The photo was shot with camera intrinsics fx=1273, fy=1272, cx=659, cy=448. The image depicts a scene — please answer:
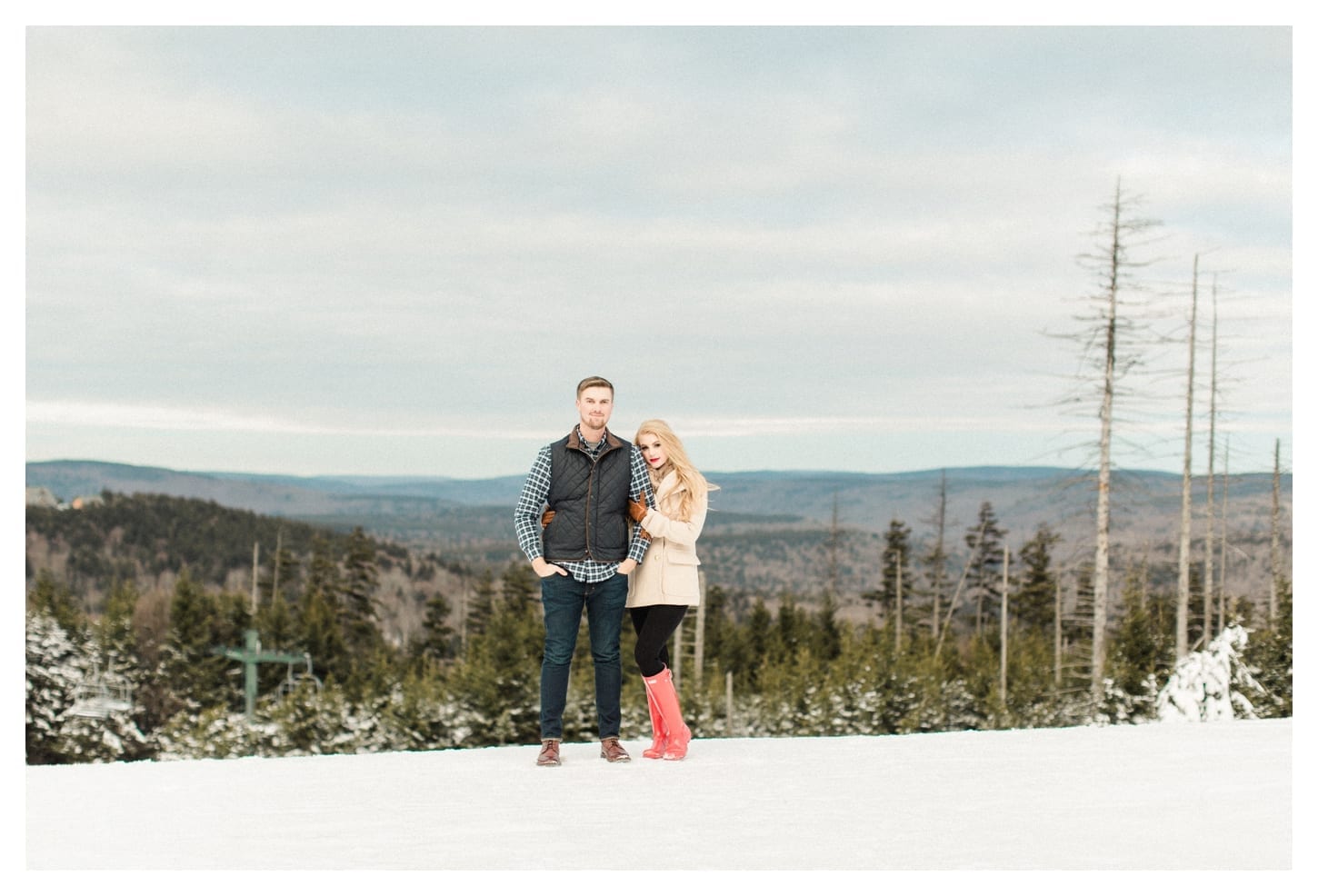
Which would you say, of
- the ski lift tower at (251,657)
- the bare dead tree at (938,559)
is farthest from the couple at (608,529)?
the bare dead tree at (938,559)

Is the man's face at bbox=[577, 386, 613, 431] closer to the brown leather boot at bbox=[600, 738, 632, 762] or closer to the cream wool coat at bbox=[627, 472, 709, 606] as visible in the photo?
the cream wool coat at bbox=[627, 472, 709, 606]

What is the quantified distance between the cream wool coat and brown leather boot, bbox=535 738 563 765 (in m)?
1.11

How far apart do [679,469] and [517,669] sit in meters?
39.9

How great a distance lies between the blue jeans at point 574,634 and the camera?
8055mm

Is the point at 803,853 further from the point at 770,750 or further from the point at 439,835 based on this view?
the point at 770,750

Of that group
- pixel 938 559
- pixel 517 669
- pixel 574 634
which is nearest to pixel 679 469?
pixel 574 634

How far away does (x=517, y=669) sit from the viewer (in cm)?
4681

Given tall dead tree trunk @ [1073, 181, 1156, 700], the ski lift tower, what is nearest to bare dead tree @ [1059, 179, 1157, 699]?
tall dead tree trunk @ [1073, 181, 1156, 700]

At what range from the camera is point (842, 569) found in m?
93.7

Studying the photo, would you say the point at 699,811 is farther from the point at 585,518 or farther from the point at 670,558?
the point at 585,518

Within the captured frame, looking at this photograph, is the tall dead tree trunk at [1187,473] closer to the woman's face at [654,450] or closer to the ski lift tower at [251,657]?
the woman's face at [654,450]

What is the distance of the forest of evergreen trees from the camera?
41.4 meters
